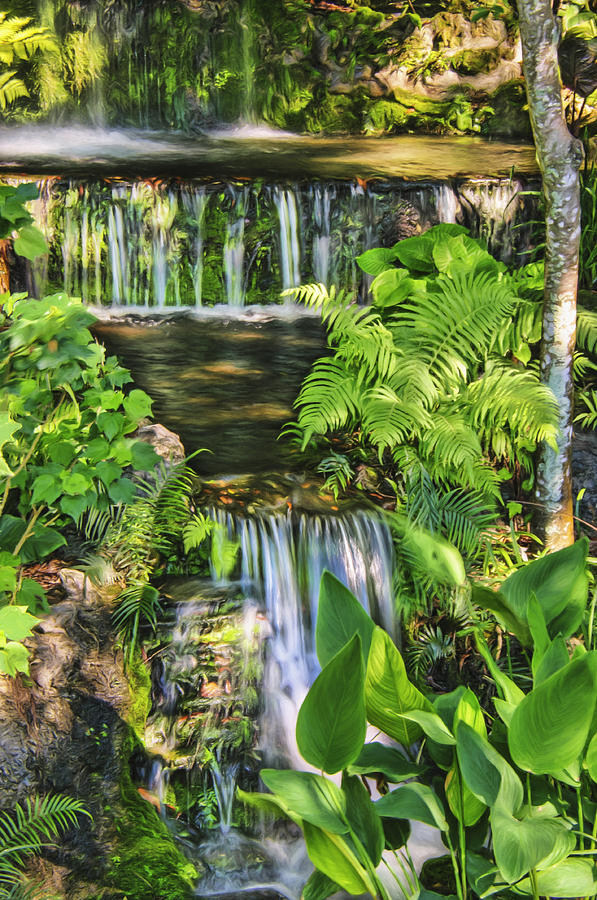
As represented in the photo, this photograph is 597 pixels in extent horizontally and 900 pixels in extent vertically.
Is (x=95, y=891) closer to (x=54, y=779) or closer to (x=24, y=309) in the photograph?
(x=54, y=779)

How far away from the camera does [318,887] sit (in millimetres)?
2328

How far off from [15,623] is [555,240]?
9.77ft

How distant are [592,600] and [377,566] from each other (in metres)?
0.97

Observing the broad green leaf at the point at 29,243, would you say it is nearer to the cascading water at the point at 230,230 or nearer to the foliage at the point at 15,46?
the cascading water at the point at 230,230

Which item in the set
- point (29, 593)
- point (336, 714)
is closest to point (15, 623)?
point (29, 593)

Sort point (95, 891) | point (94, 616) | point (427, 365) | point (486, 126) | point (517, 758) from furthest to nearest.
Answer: point (486, 126) → point (427, 365) → point (94, 616) → point (95, 891) → point (517, 758)

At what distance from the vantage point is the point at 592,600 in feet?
12.0

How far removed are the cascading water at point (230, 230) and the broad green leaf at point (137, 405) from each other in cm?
281

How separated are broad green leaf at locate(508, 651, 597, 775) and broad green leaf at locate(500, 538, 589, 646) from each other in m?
0.54

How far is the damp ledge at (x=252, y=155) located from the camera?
6.29 metres

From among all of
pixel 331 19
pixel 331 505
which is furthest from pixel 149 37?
pixel 331 505

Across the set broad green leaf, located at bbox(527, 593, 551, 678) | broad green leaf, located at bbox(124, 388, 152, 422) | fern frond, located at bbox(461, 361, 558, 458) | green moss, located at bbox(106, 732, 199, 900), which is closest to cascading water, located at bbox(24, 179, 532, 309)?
fern frond, located at bbox(461, 361, 558, 458)

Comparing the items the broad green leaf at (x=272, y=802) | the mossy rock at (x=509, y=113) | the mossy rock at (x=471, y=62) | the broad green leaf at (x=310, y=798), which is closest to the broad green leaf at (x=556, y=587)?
the broad green leaf at (x=310, y=798)

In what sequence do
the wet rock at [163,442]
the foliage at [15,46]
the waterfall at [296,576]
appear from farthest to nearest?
the foliage at [15,46], the wet rock at [163,442], the waterfall at [296,576]
